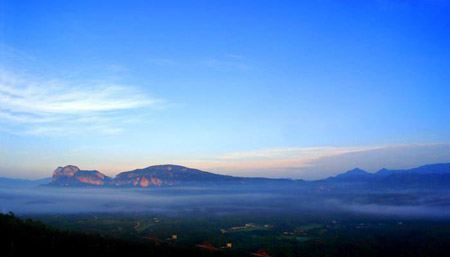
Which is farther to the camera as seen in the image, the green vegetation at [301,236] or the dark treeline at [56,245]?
the green vegetation at [301,236]

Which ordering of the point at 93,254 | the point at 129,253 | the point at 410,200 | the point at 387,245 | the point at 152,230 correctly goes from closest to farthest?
the point at 93,254 → the point at 129,253 → the point at 387,245 → the point at 152,230 → the point at 410,200

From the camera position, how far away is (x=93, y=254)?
23.9 metres

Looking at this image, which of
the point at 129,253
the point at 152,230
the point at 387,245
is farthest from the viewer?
the point at 152,230

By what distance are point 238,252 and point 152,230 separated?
2463 cm

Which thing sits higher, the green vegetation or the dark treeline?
the dark treeline

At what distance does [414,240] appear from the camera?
187ft

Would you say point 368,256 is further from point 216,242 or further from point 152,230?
point 152,230

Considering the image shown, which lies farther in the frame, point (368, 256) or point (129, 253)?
point (368, 256)

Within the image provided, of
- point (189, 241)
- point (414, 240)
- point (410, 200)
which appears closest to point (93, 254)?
point (189, 241)

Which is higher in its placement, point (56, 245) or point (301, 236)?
point (56, 245)

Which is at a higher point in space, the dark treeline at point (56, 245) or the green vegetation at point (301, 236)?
the dark treeline at point (56, 245)

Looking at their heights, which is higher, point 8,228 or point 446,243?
point 8,228

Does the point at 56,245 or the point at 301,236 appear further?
the point at 301,236

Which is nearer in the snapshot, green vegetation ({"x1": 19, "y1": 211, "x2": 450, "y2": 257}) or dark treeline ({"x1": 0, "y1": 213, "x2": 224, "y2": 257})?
dark treeline ({"x1": 0, "y1": 213, "x2": 224, "y2": 257})
